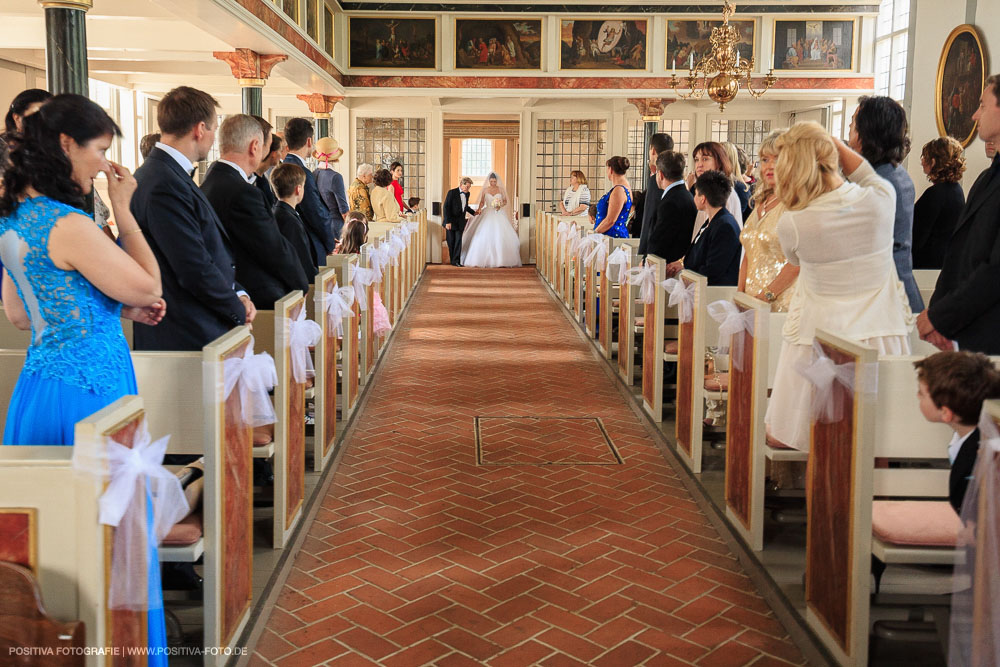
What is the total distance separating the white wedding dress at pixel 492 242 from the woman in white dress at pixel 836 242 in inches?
571

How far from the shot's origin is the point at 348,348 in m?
6.13

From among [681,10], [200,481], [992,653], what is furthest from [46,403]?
[681,10]

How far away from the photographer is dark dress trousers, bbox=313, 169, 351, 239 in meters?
8.91

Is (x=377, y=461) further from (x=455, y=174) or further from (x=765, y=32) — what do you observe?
(x=455, y=174)

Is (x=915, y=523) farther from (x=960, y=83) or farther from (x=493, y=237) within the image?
(x=493, y=237)

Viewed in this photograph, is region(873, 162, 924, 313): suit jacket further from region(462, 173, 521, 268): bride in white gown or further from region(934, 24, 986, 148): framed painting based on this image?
region(462, 173, 521, 268): bride in white gown

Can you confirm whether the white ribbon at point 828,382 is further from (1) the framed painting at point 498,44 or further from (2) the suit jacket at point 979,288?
(1) the framed painting at point 498,44

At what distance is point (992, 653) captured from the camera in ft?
7.52

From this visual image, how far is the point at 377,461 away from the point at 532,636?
7.53 ft

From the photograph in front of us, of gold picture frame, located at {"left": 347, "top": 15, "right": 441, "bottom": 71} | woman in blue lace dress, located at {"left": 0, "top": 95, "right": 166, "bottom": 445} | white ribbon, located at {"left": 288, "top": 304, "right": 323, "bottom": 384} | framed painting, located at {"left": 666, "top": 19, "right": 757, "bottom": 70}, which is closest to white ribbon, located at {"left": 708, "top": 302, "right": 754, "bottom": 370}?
white ribbon, located at {"left": 288, "top": 304, "right": 323, "bottom": 384}

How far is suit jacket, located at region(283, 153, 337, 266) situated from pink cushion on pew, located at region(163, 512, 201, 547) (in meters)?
3.74

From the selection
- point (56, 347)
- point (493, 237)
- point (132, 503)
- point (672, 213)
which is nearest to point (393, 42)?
point (493, 237)

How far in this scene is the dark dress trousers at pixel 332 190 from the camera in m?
8.91

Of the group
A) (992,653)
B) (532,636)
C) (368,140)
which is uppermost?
(368,140)
